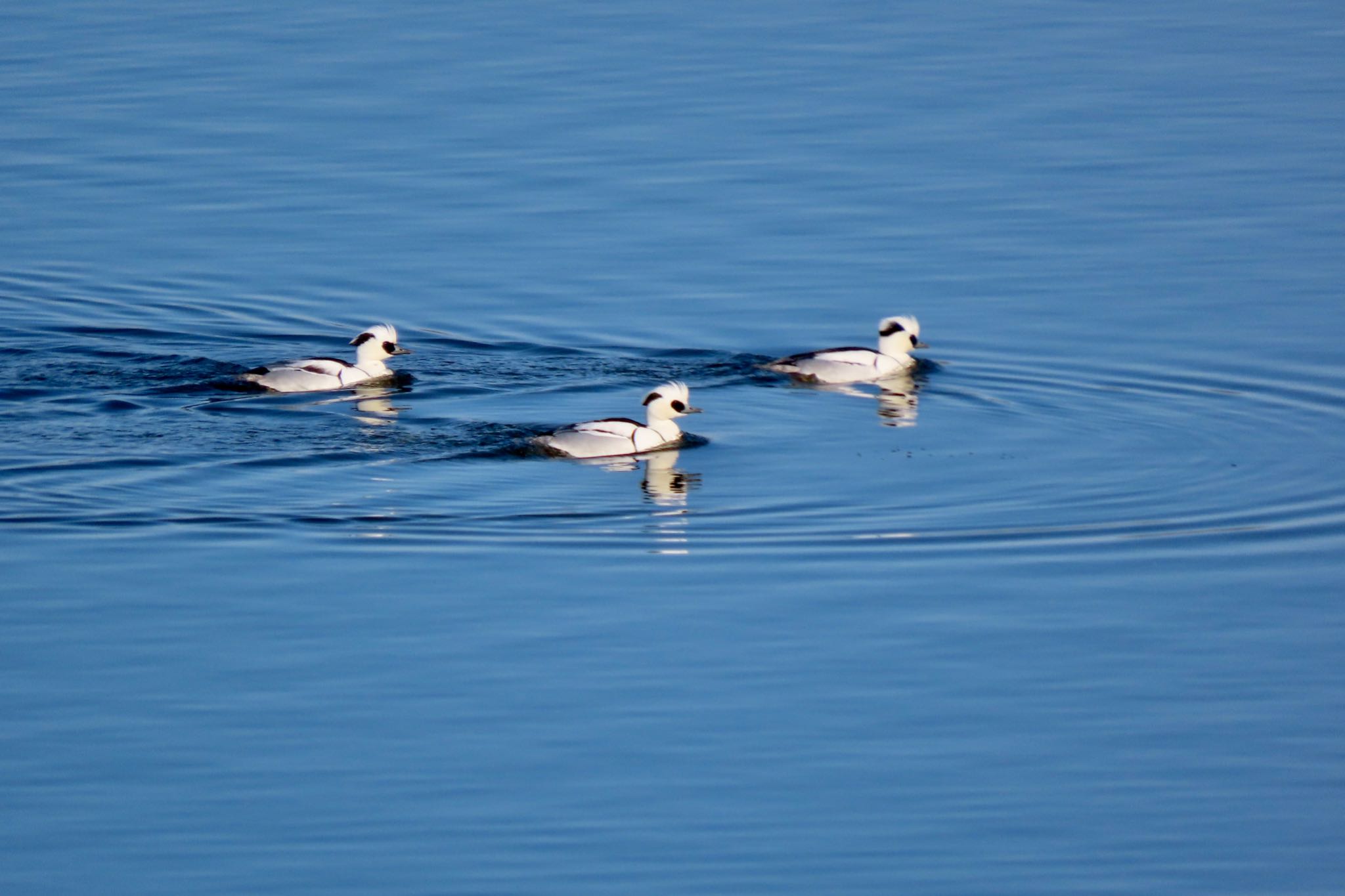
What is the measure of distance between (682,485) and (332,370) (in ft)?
16.1

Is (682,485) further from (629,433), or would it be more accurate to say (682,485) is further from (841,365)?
(841,365)

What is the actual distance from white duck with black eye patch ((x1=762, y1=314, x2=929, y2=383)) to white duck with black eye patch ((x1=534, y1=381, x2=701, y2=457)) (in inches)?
90.4

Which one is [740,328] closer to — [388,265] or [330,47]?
[388,265]

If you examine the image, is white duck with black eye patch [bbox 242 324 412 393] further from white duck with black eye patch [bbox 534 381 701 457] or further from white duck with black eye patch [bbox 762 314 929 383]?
white duck with black eye patch [bbox 762 314 929 383]

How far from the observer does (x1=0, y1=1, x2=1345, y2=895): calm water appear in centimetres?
1080

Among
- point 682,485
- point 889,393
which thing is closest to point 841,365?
point 889,393

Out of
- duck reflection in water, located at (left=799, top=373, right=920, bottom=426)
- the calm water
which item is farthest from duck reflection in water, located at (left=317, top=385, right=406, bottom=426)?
duck reflection in water, located at (left=799, top=373, right=920, bottom=426)

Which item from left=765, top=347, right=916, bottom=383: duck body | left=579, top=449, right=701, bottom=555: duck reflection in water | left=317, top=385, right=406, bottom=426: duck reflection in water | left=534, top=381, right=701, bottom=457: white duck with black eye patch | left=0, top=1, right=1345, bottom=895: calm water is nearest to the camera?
left=0, top=1, right=1345, bottom=895: calm water

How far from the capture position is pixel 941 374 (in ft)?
69.3

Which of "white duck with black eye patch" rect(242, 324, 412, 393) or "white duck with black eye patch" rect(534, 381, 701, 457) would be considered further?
"white duck with black eye patch" rect(242, 324, 412, 393)

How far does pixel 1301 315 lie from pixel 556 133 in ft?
42.8

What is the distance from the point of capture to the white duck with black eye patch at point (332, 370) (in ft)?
66.6

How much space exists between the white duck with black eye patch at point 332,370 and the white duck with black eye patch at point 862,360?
→ 4024 mm

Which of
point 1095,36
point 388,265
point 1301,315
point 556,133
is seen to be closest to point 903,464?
point 1301,315
